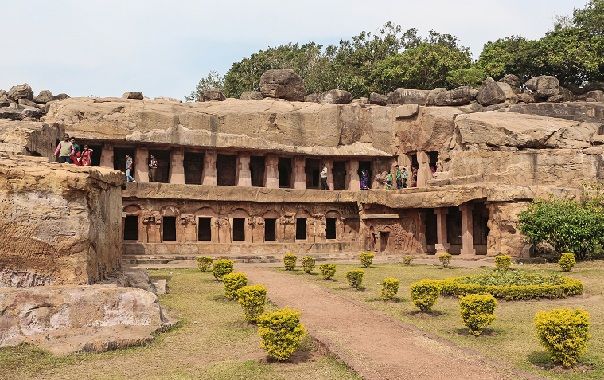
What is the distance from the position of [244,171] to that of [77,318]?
21095 millimetres

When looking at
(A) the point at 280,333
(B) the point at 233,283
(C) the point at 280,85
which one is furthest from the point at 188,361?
(C) the point at 280,85

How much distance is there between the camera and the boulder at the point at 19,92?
37.0m

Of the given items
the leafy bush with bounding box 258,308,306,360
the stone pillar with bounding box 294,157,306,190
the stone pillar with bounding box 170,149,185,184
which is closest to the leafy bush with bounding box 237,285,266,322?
the leafy bush with bounding box 258,308,306,360

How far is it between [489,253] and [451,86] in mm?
24564

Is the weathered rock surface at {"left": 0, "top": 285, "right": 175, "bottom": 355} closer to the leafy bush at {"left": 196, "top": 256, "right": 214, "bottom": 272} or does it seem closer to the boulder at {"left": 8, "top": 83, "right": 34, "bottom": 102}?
the leafy bush at {"left": 196, "top": 256, "right": 214, "bottom": 272}

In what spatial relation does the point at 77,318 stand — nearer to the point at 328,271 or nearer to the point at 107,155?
the point at 328,271

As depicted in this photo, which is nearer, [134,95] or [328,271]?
[328,271]

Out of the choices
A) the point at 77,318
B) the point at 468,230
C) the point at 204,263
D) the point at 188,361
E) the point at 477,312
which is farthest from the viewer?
the point at 468,230

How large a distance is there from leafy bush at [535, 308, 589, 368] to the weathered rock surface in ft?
21.5

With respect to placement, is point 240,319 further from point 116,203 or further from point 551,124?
point 551,124

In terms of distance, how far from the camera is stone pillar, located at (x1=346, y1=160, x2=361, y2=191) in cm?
3341

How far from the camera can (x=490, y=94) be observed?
35.0 meters

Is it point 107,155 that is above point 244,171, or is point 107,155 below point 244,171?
above

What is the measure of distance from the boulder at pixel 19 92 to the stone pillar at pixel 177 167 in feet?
45.5
